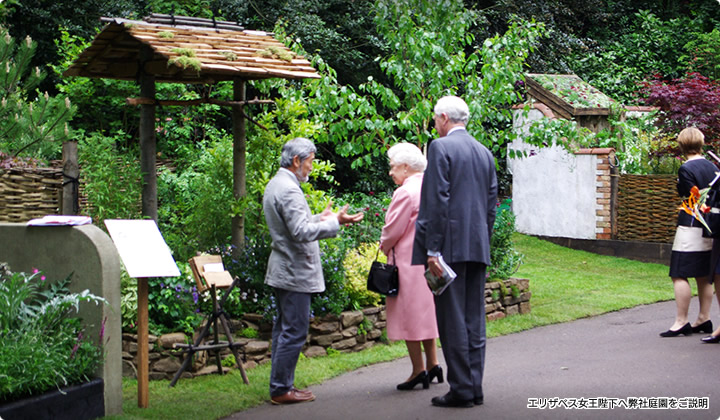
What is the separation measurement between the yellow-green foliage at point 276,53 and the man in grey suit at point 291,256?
2027mm

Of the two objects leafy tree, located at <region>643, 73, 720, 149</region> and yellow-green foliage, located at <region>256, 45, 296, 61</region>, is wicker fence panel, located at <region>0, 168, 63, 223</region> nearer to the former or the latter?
yellow-green foliage, located at <region>256, 45, 296, 61</region>

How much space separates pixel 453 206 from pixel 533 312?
478cm

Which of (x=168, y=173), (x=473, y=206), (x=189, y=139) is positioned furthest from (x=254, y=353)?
(x=189, y=139)

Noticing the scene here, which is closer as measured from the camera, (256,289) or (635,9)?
(256,289)

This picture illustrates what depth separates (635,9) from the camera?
2667 centimetres

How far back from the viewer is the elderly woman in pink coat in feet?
21.0

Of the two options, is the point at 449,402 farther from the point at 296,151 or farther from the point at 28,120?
the point at 28,120

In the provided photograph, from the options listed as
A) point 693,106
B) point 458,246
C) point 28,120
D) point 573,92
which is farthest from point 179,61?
point 573,92

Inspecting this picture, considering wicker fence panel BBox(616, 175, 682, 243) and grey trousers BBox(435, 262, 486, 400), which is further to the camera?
wicker fence panel BBox(616, 175, 682, 243)

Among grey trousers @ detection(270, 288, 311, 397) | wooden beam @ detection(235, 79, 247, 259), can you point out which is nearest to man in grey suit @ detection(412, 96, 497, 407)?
grey trousers @ detection(270, 288, 311, 397)

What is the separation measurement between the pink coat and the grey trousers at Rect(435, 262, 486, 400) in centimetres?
55

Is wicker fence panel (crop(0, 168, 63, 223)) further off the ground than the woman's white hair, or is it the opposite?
the woman's white hair

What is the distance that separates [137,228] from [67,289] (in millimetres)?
652

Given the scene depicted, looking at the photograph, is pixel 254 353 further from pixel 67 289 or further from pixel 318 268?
pixel 67 289
